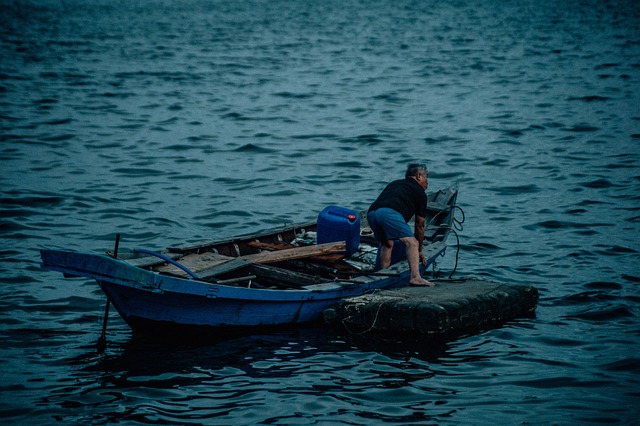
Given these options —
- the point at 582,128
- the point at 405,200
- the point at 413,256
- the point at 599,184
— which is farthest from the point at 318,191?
the point at 582,128

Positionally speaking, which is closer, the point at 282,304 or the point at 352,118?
the point at 282,304

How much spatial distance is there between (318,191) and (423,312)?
10.1 metres

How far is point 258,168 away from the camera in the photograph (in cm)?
2334

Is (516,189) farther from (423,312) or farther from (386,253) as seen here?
(423,312)

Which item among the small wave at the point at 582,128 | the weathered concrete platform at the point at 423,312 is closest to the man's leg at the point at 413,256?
the weathered concrete platform at the point at 423,312

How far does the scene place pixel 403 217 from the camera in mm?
12078

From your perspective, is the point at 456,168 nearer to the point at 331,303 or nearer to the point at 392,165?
the point at 392,165

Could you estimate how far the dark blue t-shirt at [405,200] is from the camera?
475 inches

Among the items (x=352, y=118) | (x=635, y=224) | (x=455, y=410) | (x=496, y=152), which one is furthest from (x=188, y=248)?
(x=352, y=118)

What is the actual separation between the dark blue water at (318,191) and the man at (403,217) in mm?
1561

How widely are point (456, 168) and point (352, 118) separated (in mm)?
9199

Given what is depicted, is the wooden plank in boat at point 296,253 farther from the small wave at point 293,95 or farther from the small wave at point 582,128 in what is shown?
the small wave at point 293,95

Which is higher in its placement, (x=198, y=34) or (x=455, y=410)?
(x=198, y=34)

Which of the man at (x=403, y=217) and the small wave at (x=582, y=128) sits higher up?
the small wave at (x=582, y=128)
